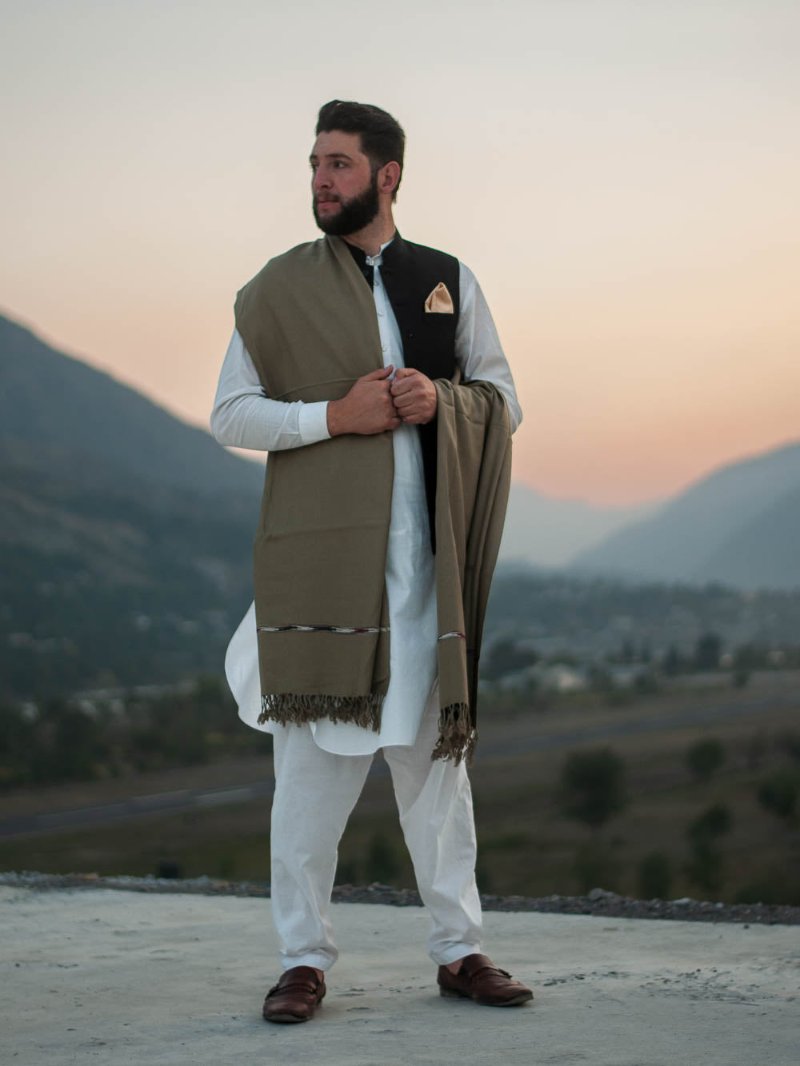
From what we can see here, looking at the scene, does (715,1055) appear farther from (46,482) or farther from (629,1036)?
(46,482)

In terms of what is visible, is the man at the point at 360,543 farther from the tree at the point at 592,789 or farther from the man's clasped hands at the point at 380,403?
the tree at the point at 592,789

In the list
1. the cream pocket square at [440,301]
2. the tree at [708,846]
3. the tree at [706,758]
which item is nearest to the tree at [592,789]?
the tree at [706,758]

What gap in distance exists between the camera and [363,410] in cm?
340

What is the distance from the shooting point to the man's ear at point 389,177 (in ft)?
11.6

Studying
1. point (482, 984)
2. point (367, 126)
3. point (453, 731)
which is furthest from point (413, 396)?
point (482, 984)

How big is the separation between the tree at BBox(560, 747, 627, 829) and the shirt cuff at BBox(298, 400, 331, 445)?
5144 cm

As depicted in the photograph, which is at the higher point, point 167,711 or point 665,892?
point 167,711

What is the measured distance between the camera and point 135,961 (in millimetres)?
4141

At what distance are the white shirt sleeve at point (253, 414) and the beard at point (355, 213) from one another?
369 millimetres

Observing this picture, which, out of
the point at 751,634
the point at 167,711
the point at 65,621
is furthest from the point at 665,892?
the point at 751,634

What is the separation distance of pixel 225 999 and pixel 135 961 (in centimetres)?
63

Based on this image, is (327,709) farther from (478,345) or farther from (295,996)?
(478,345)

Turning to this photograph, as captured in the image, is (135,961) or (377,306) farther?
(135,961)

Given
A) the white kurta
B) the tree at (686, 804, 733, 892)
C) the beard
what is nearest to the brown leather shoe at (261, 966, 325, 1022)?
the white kurta
